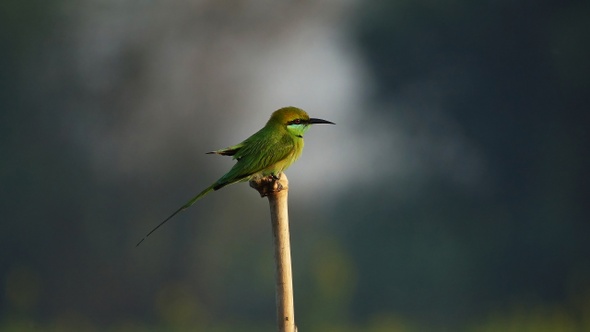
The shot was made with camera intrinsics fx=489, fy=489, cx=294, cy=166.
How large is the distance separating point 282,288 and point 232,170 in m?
0.34

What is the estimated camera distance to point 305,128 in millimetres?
1478

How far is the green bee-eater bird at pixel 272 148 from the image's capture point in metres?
1.35

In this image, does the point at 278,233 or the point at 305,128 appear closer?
the point at 278,233

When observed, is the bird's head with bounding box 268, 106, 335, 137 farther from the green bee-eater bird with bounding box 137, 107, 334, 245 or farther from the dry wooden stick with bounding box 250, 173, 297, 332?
the dry wooden stick with bounding box 250, 173, 297, 332

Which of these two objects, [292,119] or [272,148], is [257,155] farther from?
[292,119]

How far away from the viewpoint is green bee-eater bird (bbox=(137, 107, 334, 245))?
1.35m

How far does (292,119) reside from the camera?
145 centimetres

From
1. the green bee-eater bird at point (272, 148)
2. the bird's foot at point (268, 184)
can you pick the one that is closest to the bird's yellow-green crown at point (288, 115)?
the green bee-eater bird at point (272, 148)

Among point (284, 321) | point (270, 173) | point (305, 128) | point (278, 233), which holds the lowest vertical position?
point (284, 321)

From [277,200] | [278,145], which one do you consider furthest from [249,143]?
[277,200]

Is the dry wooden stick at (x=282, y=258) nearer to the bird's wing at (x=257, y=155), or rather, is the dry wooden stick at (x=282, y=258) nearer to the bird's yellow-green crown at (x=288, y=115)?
the bird's wing at (x=257, y=155)

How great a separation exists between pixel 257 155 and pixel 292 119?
A: 0.54 feet

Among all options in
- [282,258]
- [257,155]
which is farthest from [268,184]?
[282,258]

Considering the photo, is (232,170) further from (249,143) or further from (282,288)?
(282,288)
